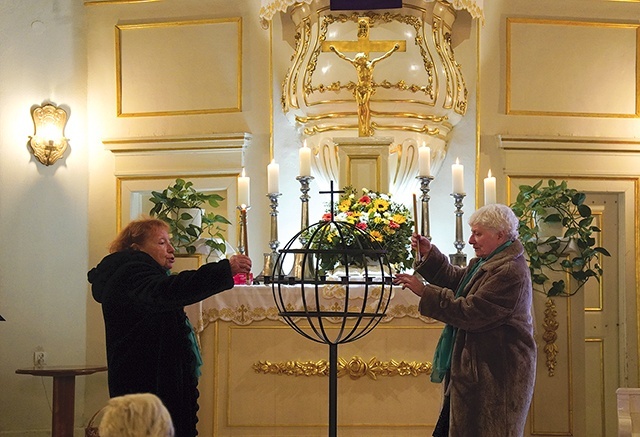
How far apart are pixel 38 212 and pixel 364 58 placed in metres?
2.53

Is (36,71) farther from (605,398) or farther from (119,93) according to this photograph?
(605,398)

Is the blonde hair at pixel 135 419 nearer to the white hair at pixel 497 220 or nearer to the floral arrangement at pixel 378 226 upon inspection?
the white hair at pixel 497 220

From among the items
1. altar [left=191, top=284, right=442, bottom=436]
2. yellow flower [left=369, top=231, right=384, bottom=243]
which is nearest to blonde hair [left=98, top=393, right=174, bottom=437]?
altar [left=191, top=284, right=442, bottom=436]

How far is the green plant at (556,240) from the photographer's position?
622 centimetres

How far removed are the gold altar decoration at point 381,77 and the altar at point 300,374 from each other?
1339 millimetres

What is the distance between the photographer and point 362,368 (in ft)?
19.1

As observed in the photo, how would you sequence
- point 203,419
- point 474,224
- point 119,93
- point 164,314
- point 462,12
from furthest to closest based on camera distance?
point 119,93 < point 462,12 < point 203,419 < point 474,224 < point 164,314

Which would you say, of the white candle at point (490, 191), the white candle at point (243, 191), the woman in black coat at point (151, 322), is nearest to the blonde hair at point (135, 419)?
the woman in black coat at point (151, 322)

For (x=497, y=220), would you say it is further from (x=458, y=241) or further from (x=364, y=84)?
(x=364, y=84)

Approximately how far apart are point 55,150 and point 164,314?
12.0ft

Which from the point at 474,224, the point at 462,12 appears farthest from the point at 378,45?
the point at 474,224

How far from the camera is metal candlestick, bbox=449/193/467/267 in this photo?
6.34 m

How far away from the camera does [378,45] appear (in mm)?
6707

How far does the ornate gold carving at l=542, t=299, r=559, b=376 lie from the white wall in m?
3.25
